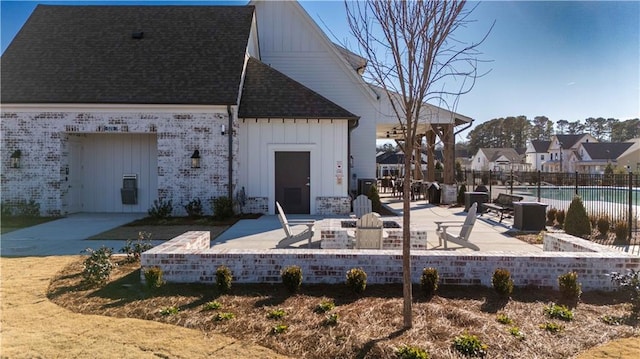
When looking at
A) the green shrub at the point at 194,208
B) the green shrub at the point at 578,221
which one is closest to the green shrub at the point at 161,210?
the green shrub at the point at 194,208

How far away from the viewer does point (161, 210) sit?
12.2 metres

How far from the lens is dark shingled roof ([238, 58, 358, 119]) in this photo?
13.2 metres

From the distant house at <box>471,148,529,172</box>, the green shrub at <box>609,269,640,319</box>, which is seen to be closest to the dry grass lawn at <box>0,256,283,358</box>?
the green shrub at <box>609,269,640,319</box>

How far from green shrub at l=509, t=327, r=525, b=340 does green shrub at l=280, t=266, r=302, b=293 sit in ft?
8.36

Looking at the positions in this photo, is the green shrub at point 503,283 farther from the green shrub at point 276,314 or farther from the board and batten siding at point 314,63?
the board and batten siding at point 314,63

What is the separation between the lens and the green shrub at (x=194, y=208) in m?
12.5

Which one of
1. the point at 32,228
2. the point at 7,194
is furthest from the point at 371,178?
the point at 7,194

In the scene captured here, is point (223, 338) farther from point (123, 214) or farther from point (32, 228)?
point (123, 214)

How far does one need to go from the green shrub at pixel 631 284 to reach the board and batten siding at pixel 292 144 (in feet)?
29.7

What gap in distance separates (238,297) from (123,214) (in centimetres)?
1062

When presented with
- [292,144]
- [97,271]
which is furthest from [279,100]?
[97,271]

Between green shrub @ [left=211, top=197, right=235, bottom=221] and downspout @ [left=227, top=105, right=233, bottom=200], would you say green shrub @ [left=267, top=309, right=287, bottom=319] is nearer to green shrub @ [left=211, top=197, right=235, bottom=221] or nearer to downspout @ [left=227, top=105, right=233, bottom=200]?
green shrub @ [left=211, top=197, right=235, bottom=221]

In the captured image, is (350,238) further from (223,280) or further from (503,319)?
(503,319)

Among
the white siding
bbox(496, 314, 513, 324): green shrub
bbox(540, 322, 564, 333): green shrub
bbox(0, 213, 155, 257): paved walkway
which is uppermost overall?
the white siding
